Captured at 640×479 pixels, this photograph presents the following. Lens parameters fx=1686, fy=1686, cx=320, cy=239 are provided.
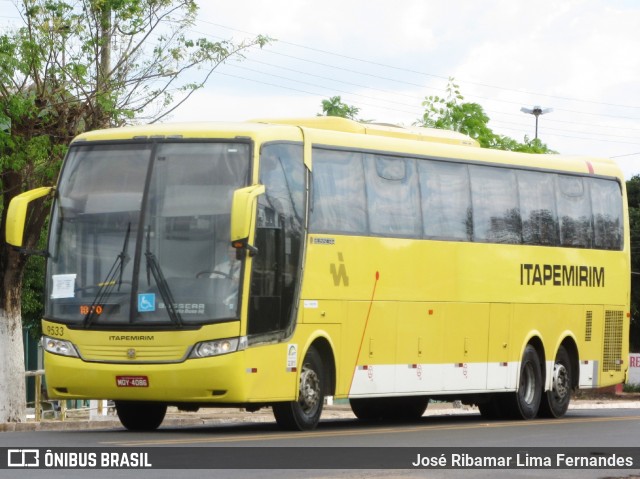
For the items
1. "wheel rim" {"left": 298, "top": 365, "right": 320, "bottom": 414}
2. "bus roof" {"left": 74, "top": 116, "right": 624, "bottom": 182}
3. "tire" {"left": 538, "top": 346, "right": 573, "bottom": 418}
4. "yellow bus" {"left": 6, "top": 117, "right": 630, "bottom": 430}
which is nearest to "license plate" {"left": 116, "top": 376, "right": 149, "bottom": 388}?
"yellow bus" {"left": 6, "top": 117, "right": 630, "bottom": 430}

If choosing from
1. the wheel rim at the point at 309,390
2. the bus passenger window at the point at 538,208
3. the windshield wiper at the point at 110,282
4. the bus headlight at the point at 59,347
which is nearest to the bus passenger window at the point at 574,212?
the bus passenger window at the point at 538,208

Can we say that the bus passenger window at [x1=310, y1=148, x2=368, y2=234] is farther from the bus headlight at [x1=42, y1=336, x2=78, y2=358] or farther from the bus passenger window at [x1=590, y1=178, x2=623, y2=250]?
the bus passenger window at [x1=590, y1=178, x2=623, y2=250]

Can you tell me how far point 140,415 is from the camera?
787 inches

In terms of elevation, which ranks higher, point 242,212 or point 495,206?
point 495,206

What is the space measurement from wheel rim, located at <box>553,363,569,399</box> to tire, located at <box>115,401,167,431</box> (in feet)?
24.2

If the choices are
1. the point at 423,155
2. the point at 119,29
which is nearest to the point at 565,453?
the point at 423,155

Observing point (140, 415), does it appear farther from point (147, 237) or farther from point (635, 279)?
point (635, 279)

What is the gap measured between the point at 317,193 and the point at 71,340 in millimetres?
3423

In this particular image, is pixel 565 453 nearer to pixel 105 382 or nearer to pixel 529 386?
pixel 105 382

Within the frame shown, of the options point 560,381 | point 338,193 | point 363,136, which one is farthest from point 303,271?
point 560,381

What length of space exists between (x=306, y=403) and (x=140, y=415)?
2066 mm

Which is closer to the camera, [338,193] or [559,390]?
[338,193]

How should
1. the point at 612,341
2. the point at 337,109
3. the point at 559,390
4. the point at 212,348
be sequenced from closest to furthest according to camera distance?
the point at 212,348 → the point at 559,390 → the point at 612,341 → the point at 337,109

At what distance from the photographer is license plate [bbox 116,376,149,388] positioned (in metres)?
17.9
